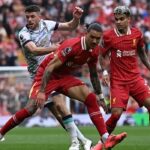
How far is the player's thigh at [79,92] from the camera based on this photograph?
11.5 metres

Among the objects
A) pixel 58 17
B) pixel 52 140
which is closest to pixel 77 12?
pixel 52 140

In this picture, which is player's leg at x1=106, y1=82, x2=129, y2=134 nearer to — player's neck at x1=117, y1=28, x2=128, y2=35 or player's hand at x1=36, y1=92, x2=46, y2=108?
player's neck at x1=117, y1=28, x2=128, y2=35

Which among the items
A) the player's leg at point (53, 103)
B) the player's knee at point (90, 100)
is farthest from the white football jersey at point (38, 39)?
the player's knee at point (90, 100)

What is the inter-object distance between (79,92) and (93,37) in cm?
107

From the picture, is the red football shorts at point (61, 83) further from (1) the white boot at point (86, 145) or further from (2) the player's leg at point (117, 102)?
(1) the white boot at point (86, 145)

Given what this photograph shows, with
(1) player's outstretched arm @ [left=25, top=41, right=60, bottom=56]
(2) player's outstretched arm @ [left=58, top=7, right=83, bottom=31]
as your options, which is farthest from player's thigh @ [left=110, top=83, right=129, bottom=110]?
(2) player's outstretched arm @ [left=58, top=7, right=83, bottom=31]

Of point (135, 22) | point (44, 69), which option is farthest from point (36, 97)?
point (135, 22)

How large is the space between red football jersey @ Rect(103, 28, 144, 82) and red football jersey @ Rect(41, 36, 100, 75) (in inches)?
20.2

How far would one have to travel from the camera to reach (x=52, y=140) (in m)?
15.2

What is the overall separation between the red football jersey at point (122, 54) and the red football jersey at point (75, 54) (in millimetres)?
513

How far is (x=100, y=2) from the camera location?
2677cm

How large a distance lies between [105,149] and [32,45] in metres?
2.38

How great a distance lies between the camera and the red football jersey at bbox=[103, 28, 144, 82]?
1202 centimetres

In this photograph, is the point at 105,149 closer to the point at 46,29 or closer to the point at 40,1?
the point at 46,29
